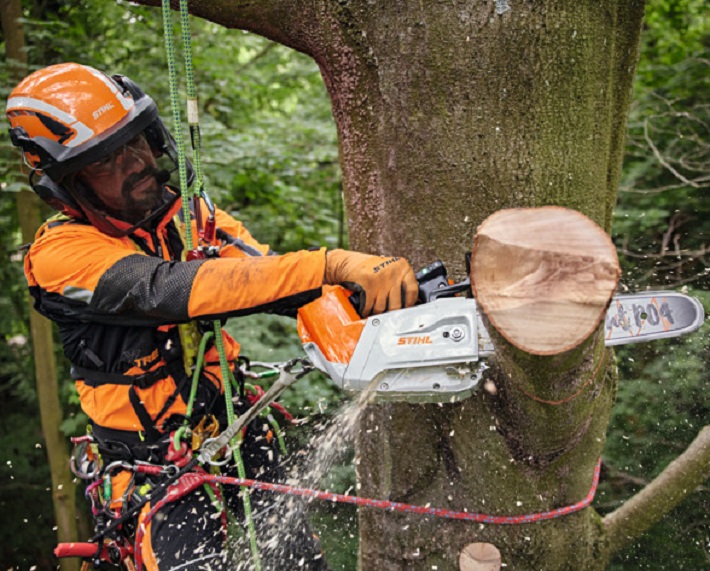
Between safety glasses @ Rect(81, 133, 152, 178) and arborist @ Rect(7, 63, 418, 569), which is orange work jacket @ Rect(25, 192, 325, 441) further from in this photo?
safety glasses @ Rect(81, 133, 152, 178)

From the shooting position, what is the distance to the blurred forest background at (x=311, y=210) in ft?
11.3

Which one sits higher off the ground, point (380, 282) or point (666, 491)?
point (380, 282)

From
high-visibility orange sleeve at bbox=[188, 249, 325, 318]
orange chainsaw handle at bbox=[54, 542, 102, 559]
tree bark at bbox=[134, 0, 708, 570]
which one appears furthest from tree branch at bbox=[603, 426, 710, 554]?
orange chainsaw handle at bbox=[54, 542, 102, 559]

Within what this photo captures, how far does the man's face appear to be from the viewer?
203cm

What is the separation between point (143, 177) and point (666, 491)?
6.90 feet

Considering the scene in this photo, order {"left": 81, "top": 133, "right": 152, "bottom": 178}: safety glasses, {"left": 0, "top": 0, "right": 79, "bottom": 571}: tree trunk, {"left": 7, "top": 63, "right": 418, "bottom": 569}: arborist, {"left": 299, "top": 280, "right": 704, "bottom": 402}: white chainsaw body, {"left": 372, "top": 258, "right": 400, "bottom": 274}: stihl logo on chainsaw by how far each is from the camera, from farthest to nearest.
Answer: {"left": 0, "top": 0, "right": 79, "bottom": 571}: tree trunk
{"left": 81, "top": 133, "right": 152, "bottom": 178}: safety glasses
{"left": 7, "top": 63, "right": 418, "bottom": 569}: arborist
{"left": 372, "top": 258, "right": 400, "bottom": 274}: stihl logo on chainsaw
{"left": 299, "top": 280, "right": 704, "bottom": 402}: white chainsaw body

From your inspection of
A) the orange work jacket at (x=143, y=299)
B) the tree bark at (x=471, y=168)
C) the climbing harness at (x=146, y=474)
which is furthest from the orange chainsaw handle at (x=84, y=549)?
the tree bark at (x=471, y=168)

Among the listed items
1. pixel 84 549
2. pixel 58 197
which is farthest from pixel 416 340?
pixel 84 549

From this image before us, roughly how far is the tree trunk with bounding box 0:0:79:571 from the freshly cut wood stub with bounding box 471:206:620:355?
426 cm

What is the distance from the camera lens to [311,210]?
5.57 metres

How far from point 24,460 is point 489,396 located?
20.5 feet

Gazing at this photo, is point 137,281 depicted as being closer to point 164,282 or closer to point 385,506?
point 164,282

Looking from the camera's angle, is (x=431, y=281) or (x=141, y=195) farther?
(x=141, y=195)

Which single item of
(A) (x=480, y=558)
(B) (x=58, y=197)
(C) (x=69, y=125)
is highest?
(C) (x=69, y=125)
